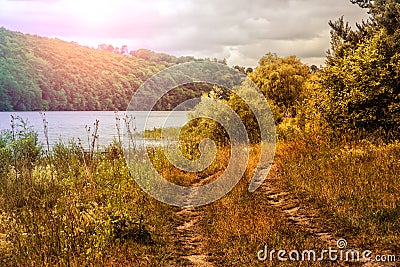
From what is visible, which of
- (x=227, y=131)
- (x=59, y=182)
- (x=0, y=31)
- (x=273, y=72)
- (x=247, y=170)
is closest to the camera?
(x=59, y=182)

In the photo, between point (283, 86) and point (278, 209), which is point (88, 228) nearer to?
point (278, 209)

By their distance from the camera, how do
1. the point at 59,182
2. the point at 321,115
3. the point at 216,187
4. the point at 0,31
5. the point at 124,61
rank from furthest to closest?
the point at 0,31, the point at 124,61, the point at 321,115, the point at 216,187, the point at 59,182

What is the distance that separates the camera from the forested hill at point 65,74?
145ft

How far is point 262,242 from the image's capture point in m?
5.96

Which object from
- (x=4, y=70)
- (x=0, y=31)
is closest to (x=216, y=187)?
(x=4, y=70)

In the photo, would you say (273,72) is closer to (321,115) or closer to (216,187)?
(321,115)

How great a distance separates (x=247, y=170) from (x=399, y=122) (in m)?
4.50
